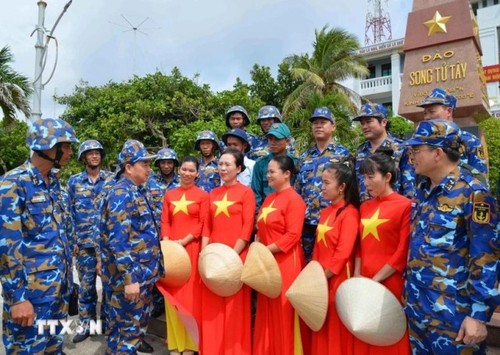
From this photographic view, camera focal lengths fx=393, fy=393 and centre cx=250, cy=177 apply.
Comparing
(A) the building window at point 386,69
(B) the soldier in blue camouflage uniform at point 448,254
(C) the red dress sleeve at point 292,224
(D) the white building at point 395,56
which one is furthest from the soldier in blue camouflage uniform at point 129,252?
(A) the building window at point 386,69

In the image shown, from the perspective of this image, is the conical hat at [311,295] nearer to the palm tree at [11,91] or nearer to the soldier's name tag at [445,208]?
the soldier's name tag at [445,208]

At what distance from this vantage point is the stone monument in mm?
5512

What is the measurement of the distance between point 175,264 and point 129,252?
24.0 inches

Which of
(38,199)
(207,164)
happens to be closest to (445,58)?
(207,164)

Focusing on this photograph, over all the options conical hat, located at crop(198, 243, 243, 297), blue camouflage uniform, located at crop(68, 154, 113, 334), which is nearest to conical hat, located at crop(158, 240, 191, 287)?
conical hat, located at crop(198, 243, 243, 297)

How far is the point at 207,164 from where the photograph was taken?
15.4 feet

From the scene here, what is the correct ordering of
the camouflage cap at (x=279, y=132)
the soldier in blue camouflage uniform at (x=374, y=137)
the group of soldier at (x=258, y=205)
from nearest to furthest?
the group of soldier at (x=258, y=205)
the soldier in blue camouflage uniform at (x=374, y=137)
the camouflage cap at (x=279, y=132)

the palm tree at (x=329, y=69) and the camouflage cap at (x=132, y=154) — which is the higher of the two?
the palm tree at (x=329, y=69)

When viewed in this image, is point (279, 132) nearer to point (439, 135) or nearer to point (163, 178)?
point (439, 135)

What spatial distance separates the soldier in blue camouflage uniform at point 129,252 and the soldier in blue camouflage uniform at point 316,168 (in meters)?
1.36

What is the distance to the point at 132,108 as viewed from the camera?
49.0ft

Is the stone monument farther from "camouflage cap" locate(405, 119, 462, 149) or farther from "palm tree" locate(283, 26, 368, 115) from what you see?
"palm tree" locate(283, 26, 368, 115)

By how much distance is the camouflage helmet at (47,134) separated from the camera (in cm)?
264

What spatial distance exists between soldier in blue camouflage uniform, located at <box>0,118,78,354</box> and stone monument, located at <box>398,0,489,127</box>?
508 centimetres
